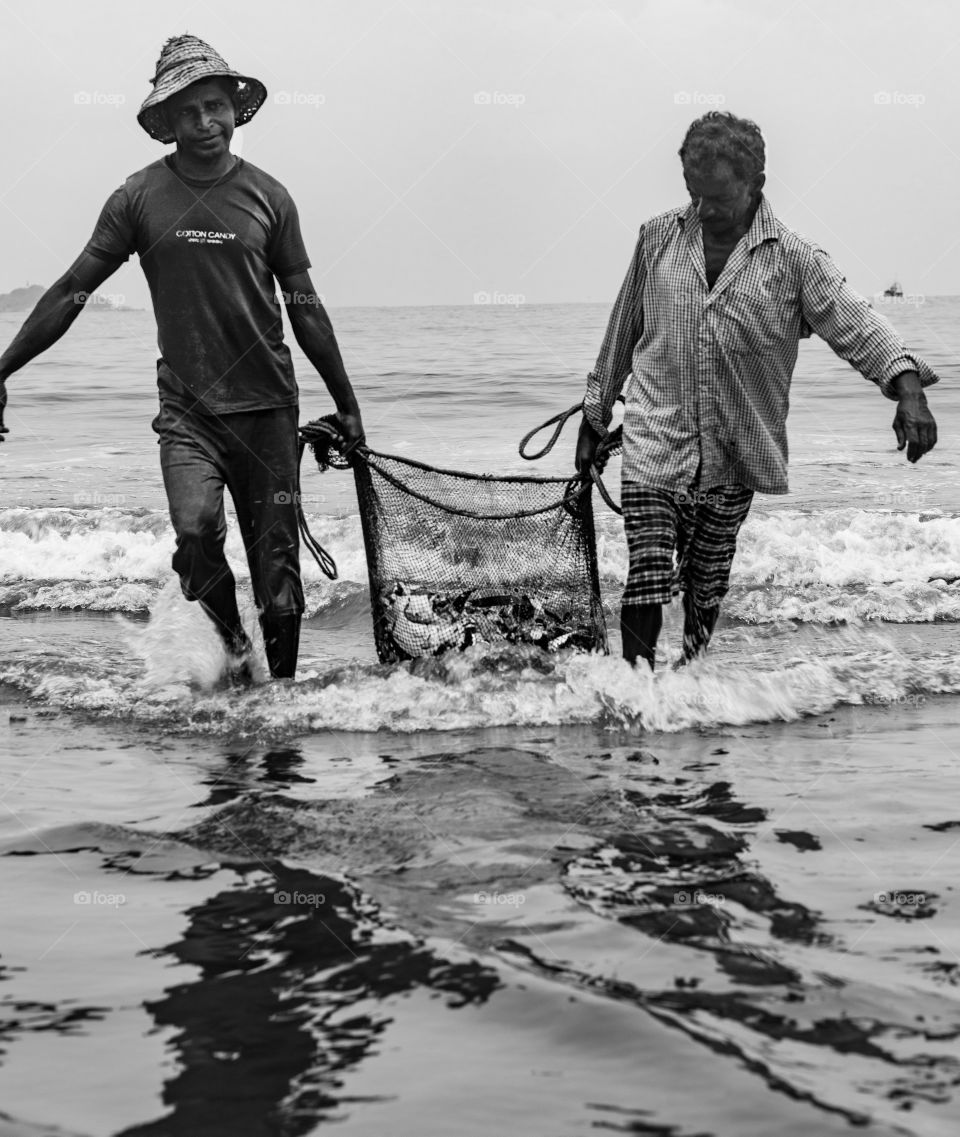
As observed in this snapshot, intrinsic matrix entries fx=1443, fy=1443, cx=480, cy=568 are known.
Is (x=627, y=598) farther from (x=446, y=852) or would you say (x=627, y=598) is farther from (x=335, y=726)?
(x=446, y=852)

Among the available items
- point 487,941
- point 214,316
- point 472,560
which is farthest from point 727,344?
point 487,941

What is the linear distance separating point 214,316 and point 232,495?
63cm

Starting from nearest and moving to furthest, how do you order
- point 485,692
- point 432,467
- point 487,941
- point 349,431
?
point 487,941 < point 485,692 < point 349,431 < point 432,467

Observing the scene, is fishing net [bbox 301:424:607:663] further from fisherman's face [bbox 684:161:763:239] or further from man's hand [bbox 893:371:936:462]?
man's hand [bbox 893:371:936:462]

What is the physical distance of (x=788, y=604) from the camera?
752 cm

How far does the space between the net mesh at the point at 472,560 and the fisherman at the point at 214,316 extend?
14.2 inches

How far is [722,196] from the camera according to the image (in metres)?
4.52

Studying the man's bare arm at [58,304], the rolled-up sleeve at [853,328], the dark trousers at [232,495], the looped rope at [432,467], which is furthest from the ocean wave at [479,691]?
the man's bare arm at [58,304]

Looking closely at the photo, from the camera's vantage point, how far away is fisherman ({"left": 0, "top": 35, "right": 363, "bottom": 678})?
4.78 metres

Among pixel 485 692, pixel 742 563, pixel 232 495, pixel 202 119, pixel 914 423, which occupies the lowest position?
pixel 742 563

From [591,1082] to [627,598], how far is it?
273 cm

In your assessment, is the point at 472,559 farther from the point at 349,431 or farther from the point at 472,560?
the point at 349,431

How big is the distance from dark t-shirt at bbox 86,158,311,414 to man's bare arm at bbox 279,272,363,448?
54 mm

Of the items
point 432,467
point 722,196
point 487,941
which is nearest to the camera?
point 487,941
